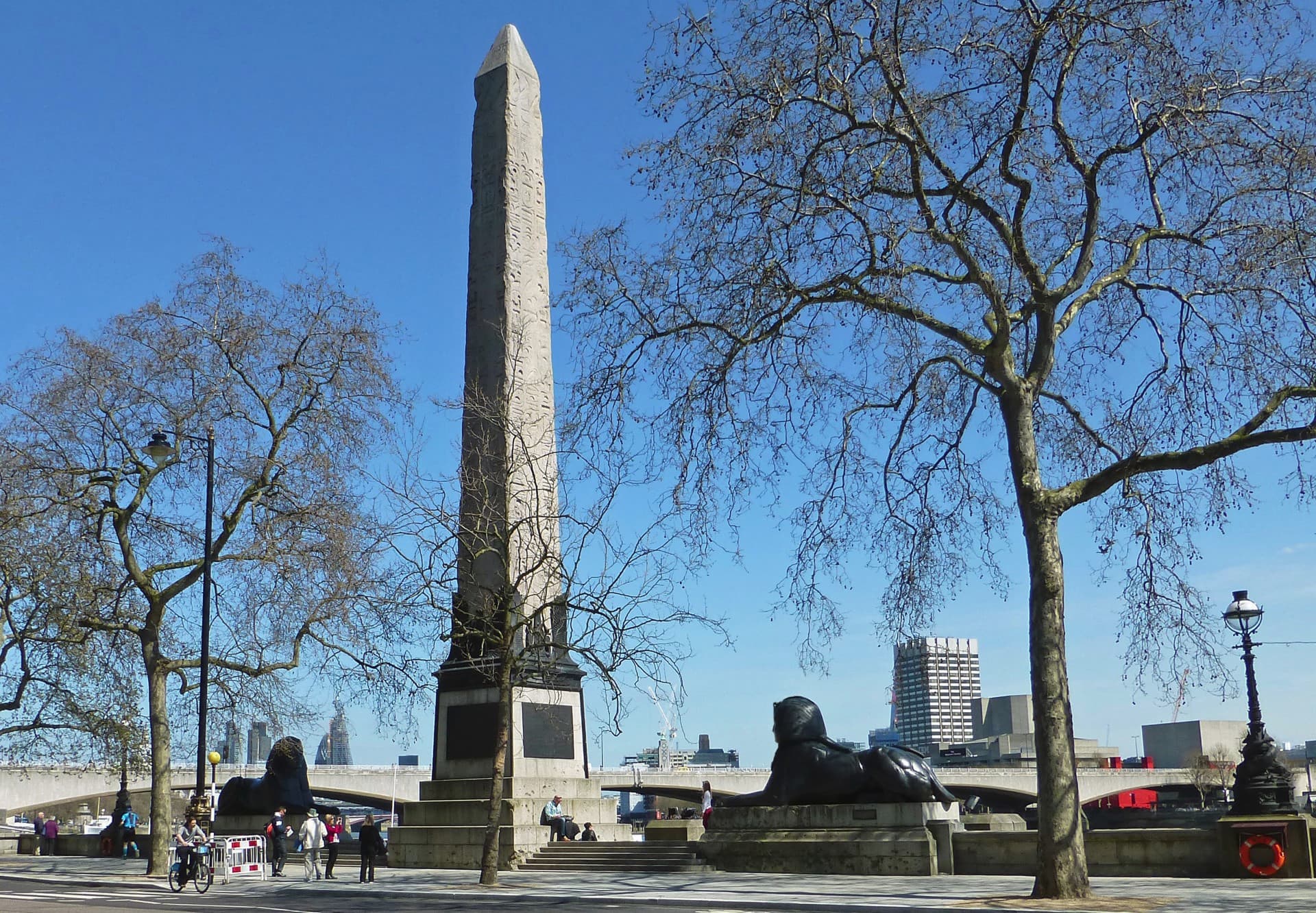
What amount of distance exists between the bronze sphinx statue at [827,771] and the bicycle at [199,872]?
9606 mm

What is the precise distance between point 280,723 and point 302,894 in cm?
817

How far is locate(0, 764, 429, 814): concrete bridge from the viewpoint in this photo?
71.8 m

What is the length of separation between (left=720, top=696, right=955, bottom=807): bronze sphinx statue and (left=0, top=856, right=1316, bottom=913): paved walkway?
1.55 metres

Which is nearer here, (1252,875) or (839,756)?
(1252,875)

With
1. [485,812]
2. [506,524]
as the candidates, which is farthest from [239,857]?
[506,524]

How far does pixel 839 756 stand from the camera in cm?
2339

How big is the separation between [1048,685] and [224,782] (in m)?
66.5

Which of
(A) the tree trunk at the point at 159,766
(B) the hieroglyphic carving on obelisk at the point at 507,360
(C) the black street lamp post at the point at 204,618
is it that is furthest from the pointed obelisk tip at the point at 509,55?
(A) the tree trunk at the point at 159,766

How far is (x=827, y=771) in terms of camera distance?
23312 millimetres

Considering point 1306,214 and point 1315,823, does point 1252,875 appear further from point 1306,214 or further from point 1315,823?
point 1306,214

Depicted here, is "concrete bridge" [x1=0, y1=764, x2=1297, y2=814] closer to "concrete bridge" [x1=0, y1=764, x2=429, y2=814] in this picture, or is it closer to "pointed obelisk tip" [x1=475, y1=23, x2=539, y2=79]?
"concrete bridge" [x1=0, y1=764, x2=429, y2=814]

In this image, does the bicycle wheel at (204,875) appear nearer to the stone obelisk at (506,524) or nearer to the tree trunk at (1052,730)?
the stone obelisk at (506,524)

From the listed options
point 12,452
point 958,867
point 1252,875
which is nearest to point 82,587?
point 12,452

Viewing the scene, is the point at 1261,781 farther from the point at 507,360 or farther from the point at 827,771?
the point at 507,360
